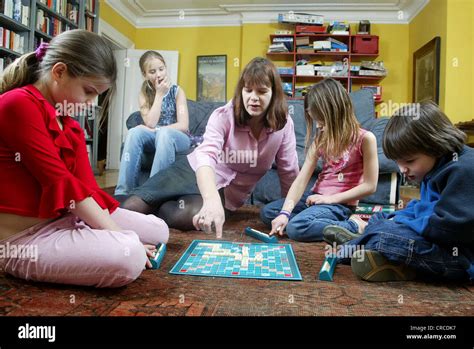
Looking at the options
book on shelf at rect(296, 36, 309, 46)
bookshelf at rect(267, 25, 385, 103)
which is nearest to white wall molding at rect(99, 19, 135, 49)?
bookshelf at rect(267, 25, 385, 103)

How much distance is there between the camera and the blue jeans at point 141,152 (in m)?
1.94

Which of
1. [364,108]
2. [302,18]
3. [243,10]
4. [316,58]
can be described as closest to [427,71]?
[316,58]

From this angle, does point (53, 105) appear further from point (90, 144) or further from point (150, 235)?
point (90, 144)

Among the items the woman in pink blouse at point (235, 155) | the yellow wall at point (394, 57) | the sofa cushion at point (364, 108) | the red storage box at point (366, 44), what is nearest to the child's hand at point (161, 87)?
the woman in pink blouse at point (235, 155)

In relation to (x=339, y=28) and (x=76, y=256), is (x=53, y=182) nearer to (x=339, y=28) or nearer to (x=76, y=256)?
(x=76, y=256)

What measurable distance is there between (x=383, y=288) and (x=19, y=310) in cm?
81

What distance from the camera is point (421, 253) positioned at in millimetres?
959

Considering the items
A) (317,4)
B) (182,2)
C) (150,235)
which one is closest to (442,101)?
(317,4)

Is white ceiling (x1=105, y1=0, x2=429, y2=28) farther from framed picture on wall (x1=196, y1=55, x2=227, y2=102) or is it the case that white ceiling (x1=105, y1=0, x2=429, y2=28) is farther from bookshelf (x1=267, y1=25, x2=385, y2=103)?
framed picture on wall (x1=196, y1=55, x2=227, y2=102)

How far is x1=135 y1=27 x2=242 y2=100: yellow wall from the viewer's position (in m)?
5.30

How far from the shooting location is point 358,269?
39.8 inches

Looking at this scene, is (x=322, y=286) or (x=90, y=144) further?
(x=90, y=144)

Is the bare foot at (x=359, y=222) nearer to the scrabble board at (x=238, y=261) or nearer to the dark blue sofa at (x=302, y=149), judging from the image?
the scrabble board at (x=238, y=261)

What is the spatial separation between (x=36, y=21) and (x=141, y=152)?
2043 mm
